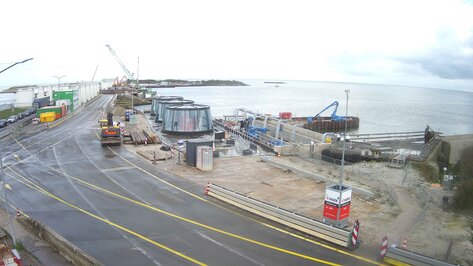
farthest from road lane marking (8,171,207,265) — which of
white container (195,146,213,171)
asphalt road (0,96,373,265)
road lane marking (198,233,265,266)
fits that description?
white container (195,146,213,171)

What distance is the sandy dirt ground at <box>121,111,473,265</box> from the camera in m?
17.2

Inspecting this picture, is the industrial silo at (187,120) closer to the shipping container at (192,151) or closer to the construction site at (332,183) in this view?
the construction site at (332,183)

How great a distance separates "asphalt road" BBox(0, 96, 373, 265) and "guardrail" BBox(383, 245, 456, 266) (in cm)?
103

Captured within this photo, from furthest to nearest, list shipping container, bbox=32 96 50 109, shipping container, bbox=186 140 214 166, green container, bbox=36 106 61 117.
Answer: shipping container, bbox=32 96 50 109 < green container, bbox=36 106 61 117 < shipping container, bbox=186 140 214 166

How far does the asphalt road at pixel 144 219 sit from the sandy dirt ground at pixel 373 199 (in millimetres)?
2707

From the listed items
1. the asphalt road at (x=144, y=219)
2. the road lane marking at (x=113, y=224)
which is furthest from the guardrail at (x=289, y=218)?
the road lane marking at (x=113, y=224)

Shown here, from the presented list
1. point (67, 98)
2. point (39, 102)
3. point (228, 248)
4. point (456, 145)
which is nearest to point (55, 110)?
point (67, 98)

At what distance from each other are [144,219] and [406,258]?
12770 millimetres

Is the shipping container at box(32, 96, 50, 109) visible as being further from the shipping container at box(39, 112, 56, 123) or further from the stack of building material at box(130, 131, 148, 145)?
the stack of building material at box(130, 131, 148, 145)

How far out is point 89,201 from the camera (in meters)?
22.0

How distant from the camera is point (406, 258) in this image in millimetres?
14562

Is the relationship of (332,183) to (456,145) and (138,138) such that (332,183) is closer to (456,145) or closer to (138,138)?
(138,138)

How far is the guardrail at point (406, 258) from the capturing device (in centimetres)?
1378

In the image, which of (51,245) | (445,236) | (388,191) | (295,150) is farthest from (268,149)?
(51,245)
